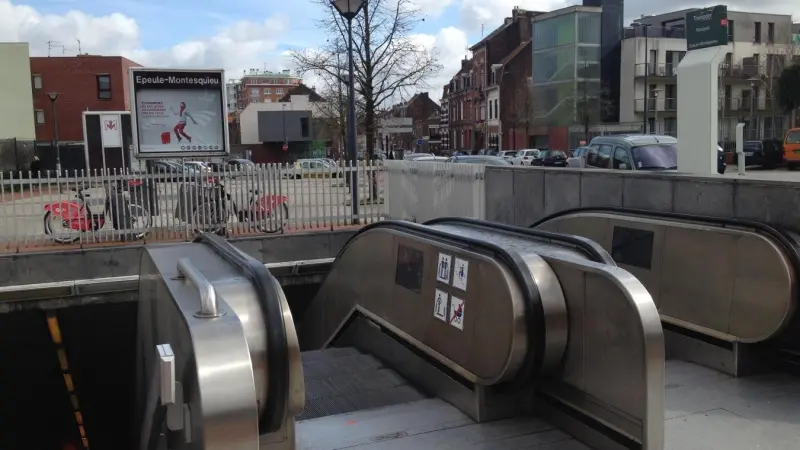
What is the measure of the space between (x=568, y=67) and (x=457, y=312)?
51.7 m

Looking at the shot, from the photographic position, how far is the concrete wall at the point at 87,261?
11.0m

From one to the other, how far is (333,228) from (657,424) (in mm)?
10266

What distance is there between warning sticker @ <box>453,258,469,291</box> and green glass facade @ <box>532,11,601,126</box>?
47868mm

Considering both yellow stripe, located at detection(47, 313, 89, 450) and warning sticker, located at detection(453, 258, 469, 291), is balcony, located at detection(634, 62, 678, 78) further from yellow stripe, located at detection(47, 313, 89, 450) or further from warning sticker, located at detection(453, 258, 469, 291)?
warning sticker, located at detection(453, 258, 469, 291)

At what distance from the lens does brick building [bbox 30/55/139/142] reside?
51062mm

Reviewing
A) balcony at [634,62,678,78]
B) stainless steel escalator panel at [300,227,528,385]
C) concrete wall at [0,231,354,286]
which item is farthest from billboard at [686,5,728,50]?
balcony at [634,62,678,78]

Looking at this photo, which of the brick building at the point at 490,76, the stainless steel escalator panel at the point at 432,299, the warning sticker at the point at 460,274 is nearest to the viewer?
the stainless steel escalator panel at the point at 432,299

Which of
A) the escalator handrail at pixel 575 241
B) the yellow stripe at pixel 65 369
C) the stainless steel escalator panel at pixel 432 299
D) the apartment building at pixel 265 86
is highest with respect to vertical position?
the apartment building at pixel 265 86

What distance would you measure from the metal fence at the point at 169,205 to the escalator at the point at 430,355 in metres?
6.54

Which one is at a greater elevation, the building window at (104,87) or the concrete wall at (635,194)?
the building window at (104,87)

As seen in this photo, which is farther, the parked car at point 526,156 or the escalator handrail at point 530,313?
the parked car at point 526,156

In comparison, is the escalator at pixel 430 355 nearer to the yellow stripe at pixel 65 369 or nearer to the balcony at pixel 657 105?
the yellow stripe at pixel 65 369

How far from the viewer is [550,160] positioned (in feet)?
116

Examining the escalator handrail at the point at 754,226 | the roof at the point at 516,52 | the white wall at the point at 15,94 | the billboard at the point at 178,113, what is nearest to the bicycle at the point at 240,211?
the billboard at the point at 178,113
